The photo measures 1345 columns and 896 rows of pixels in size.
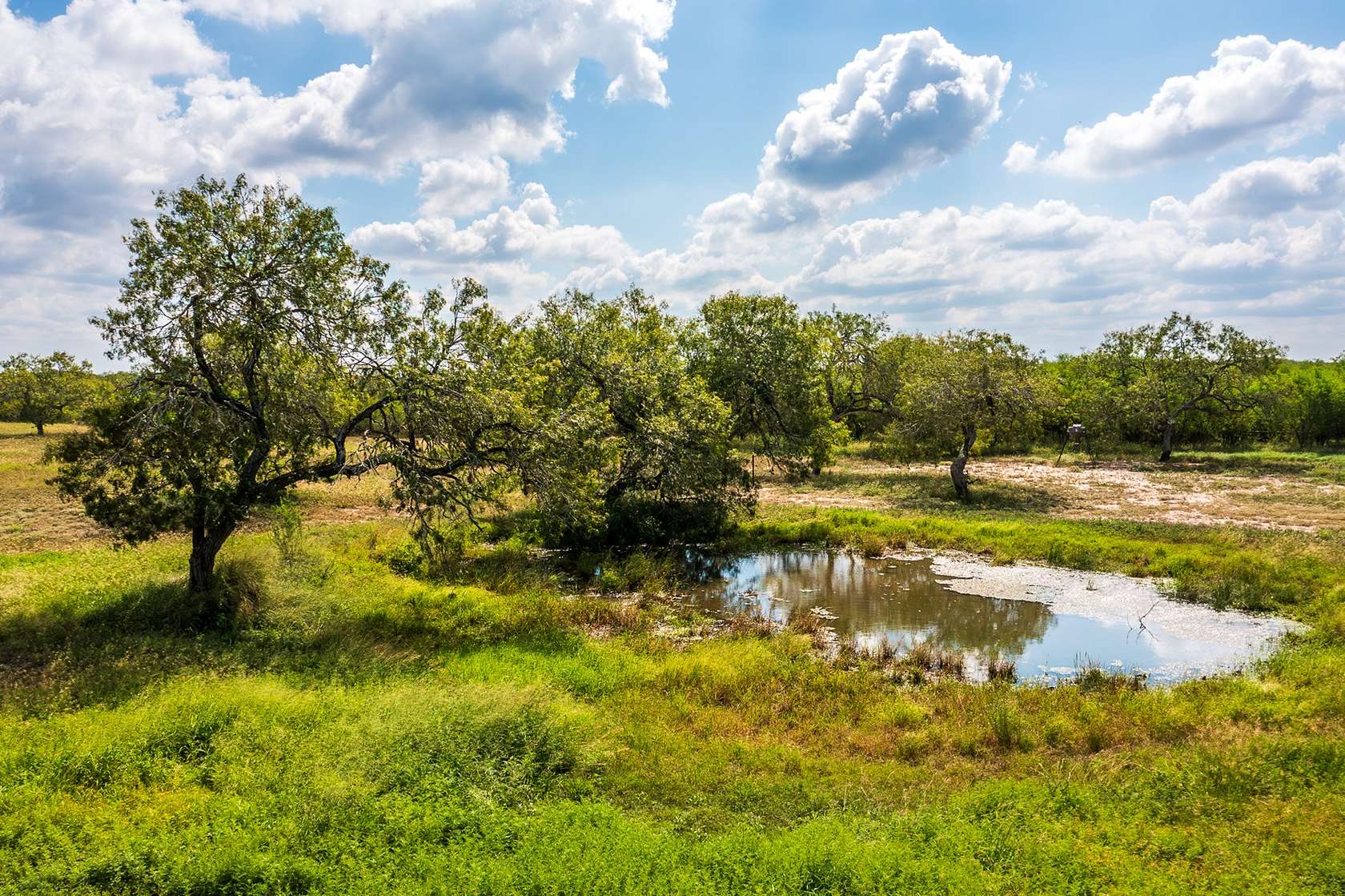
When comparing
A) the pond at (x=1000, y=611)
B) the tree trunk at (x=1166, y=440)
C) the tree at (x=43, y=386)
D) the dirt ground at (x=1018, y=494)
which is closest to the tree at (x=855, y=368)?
the dirt ground at (x=1018, y=494)

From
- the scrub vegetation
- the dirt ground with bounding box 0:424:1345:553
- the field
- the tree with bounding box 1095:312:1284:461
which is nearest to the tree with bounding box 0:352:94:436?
the dirt ground with bounding box 0:424:1345:553

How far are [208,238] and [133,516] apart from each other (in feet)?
18.6

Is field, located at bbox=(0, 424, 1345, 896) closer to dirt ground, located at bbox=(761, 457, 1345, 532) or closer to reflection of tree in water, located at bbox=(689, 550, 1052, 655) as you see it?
reflection of tree in water, located at bbox=(689, 550, 1052, 655)

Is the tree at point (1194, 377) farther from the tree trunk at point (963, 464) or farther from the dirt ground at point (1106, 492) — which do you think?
the tree trunk at point (963, 464)

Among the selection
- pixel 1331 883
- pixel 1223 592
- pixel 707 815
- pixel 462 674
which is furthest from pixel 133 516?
pixel 1223 592

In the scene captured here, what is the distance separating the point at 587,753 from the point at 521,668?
3.50 metres

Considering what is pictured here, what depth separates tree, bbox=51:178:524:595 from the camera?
535 inches

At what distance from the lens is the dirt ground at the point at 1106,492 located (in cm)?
2706

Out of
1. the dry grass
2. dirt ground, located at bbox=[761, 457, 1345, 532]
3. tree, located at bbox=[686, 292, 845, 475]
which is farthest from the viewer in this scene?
tree, located at bbox=[686, 292, 845, 475]

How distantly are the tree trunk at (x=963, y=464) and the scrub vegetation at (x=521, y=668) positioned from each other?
12.5 ft

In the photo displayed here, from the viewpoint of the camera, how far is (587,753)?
9.75 metres

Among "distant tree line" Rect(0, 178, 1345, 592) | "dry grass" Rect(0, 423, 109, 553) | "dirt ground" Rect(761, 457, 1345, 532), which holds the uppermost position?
"distant tree line" Rect(0, 178, 1345, 592)

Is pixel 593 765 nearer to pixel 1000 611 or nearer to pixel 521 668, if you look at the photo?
pixel 521 668

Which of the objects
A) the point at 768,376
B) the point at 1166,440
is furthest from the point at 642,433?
the point at 1166,440
